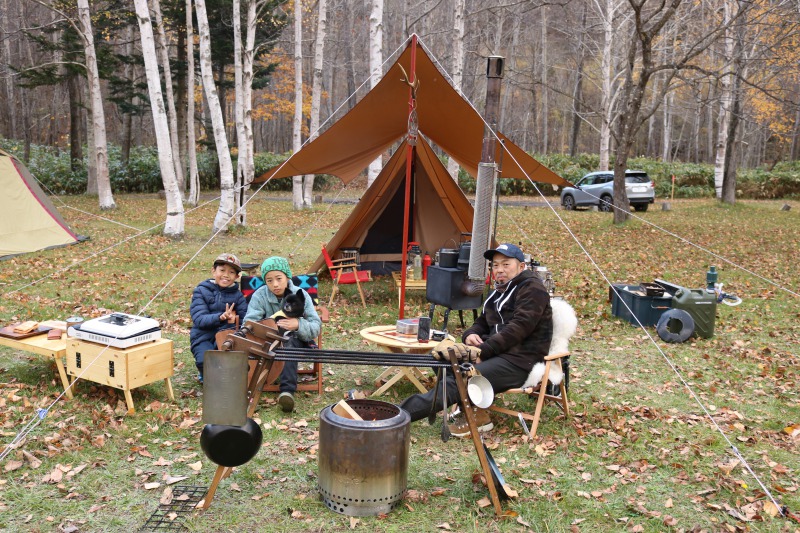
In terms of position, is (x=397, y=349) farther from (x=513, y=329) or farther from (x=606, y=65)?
(x=606, y=65)

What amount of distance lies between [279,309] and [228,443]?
6.85ft

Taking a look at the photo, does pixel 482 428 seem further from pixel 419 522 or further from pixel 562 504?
pixel 419 522

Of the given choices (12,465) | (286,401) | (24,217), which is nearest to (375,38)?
(24,217)

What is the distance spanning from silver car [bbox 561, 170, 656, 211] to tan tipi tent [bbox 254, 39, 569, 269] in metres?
11.1

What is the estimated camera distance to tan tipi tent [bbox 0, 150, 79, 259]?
10.5m

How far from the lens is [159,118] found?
35.3ft

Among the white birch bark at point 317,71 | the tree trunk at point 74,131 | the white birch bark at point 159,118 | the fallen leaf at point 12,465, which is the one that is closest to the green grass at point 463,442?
the fallen leaf at point 12,465

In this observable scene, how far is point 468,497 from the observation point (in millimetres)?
3600

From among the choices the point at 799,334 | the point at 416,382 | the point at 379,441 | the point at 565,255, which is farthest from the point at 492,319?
the point at 565,255

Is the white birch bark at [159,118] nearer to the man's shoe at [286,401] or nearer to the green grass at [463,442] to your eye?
the green grass at [463,442]

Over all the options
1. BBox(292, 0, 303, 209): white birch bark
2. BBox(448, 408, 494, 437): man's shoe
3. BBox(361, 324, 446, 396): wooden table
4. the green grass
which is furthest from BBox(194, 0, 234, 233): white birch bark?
BBox(448, 408, 494, 437): man's shoe

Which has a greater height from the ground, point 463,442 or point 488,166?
point 488,166

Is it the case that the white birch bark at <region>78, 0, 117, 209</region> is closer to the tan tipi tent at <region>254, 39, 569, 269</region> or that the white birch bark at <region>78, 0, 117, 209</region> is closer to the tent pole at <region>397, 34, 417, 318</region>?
the tan tipi tent at <region>254, 39, 569, 269</region>

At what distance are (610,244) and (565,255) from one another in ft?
4.72
